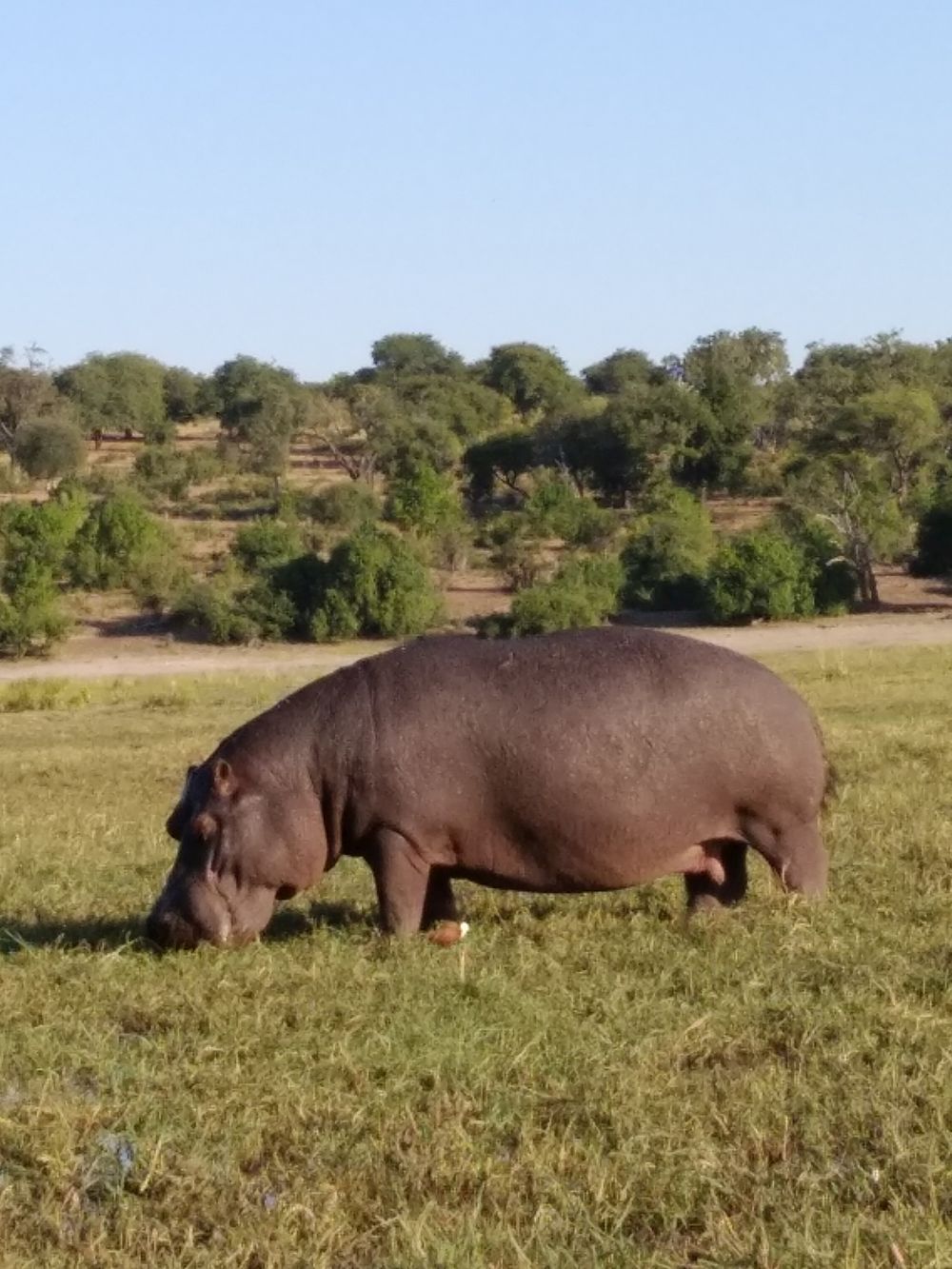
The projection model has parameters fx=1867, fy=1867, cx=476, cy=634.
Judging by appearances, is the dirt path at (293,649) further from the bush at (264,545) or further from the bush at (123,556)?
the bush at (264,545)

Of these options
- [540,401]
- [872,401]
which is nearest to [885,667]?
[872,401]

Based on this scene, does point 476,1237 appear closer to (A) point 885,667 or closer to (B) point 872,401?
(A) point 885,667

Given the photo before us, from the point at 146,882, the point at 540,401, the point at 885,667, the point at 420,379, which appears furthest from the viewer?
the point at 540,401

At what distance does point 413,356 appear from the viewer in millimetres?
86188

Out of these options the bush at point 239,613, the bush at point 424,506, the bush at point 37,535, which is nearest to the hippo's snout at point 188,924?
the bush at point 239,613

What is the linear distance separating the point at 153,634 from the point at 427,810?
3405 centimetres

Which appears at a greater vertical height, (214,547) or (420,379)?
(420,379)

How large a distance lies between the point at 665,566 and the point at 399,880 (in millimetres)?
35117

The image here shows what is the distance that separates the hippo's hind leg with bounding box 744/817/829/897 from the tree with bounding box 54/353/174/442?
6040 cm

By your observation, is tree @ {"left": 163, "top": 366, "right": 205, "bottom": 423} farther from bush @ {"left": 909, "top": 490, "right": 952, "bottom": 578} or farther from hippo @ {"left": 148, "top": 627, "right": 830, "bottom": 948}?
hippo @ {"left": 148, "top": 627, "right": 830, "bottom": 948}

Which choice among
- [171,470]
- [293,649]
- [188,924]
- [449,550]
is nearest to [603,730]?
[188,924]

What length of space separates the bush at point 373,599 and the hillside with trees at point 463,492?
0.18 ft

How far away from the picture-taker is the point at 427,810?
23.0ft

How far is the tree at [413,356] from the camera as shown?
3354 inches
